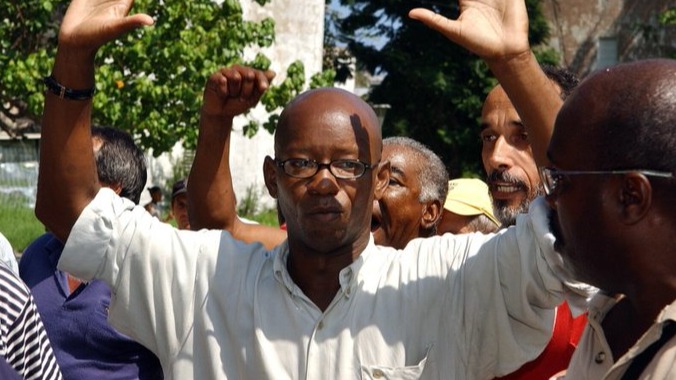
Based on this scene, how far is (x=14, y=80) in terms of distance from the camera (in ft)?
50.3

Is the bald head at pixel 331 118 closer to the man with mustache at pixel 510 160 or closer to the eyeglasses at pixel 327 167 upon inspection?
the eyeglasses at pixel 327 167

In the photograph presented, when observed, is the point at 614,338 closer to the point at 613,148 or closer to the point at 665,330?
the point at 665,330

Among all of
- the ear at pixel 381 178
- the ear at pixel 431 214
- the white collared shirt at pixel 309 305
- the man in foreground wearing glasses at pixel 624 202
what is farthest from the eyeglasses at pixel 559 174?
the ear at pixel 431 214

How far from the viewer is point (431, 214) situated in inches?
197

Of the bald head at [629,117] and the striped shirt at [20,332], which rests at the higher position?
the bald head at [629,117]

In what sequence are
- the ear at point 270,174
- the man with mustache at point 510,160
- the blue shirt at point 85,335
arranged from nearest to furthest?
the ear at point 270,174, the man with mustache at point 510,160, the blue shirt at point 85,335

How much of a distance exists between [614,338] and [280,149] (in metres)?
1.08

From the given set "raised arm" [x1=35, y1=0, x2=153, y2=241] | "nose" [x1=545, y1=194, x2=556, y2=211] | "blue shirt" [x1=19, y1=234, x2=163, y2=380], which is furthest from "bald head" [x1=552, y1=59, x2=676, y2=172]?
"blue shirt" [x1=19, y1=234, x2=163, y2=380]

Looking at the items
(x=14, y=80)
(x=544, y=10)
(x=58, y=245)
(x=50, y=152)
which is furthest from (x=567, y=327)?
(x=544, y=10)

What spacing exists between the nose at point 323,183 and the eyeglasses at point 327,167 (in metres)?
0.01

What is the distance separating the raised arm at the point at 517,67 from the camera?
10.3 feet

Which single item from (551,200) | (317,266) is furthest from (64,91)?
(551,200)

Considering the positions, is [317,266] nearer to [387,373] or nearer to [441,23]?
[387,373]

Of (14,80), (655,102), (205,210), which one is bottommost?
(14,80)
